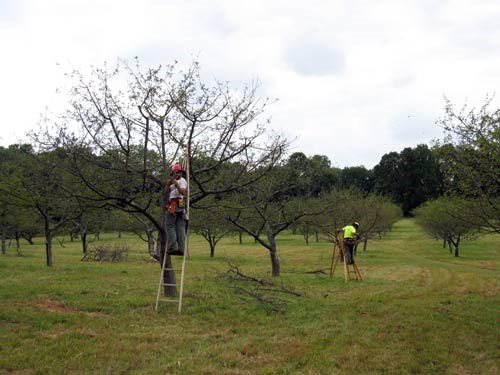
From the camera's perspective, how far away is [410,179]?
7769cm

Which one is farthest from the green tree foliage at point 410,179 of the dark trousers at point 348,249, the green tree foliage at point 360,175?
the dark trousers at point 348,249

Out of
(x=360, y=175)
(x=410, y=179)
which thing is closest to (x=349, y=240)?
(x=410, y=179)

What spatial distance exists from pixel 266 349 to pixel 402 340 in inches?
96.1

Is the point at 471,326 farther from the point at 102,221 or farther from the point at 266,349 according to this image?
the point at 102,221

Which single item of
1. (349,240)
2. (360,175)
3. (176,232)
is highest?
(360,175)

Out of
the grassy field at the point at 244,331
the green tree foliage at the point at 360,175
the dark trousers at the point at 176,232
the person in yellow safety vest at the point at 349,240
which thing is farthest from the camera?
the green tree foliage at the point at 360,175

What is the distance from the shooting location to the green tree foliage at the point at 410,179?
250ft

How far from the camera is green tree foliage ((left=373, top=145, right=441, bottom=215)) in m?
76.2

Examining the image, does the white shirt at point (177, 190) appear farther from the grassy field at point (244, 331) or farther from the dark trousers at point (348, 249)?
the dark trousers at point (348, 249)

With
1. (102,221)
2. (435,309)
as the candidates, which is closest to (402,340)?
(435,309)

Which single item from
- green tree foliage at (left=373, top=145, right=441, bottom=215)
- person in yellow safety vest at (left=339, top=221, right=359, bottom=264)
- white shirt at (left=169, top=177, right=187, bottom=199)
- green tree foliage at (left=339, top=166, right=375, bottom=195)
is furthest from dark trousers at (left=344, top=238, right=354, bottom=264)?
green tree foliage at (left=339, top=166, right=375, bottom=195)

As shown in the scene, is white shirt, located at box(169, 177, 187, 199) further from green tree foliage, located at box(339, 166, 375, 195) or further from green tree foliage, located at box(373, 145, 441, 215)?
green tree foliage, located at box(339, 166, 375, 195)

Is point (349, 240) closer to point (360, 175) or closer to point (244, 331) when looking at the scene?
point (244, 331)

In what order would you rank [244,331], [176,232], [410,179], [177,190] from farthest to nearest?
[410,179] → [176,232] → [177,190] → [244,331]
